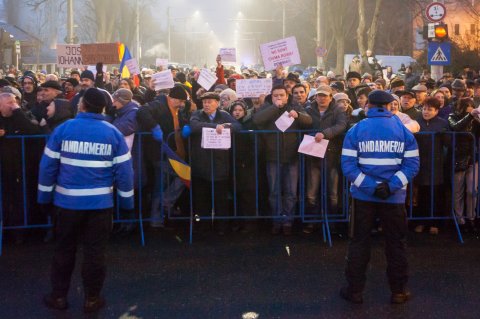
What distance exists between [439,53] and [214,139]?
10.5 meters

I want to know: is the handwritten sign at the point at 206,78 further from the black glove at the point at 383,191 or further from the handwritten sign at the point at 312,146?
the black glove at the point at 383,191

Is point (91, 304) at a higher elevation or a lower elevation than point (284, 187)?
lower

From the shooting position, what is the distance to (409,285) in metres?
7.12

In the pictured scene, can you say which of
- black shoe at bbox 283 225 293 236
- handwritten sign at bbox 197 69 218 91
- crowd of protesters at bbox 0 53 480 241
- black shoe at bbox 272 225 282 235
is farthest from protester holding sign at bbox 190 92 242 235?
handwritten sign at bbox 197 69 218 91

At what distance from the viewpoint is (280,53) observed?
12227 millimetres

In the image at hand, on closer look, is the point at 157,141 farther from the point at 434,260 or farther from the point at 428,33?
the point at 428,33

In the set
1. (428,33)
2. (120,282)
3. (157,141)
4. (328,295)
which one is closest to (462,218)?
(328,295)

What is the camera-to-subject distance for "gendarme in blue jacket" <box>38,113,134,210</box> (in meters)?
6.32

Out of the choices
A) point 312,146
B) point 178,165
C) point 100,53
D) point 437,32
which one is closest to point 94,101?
point 178,165

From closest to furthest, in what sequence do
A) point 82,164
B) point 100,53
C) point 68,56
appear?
point 82,164, point 100,53, point 68,56

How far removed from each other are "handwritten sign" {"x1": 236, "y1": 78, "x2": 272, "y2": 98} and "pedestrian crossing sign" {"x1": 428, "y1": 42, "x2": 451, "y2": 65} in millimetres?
8605

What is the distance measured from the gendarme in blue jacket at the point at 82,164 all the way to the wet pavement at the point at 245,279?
97cm

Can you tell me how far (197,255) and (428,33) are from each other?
1174 centimetres

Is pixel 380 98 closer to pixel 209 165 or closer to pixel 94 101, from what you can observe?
pixel 94 101
